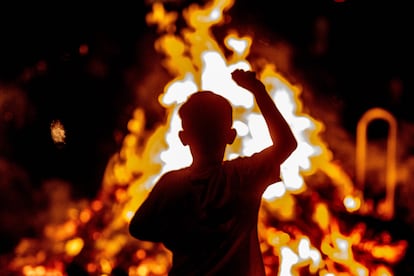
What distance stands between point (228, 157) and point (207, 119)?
406 centimetres

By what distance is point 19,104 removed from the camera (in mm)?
8852

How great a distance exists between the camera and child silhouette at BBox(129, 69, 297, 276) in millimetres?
2154

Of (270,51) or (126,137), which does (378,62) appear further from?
(126,137)

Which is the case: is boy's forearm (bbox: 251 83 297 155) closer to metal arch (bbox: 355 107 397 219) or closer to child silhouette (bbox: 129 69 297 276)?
child silhouette (bbox: 129 69 297 276)

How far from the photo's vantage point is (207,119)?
217 centimetres

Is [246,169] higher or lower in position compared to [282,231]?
lower

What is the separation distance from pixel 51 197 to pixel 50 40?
5.54ft

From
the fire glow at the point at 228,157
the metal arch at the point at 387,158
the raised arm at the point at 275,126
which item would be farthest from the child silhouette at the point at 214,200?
the metal arch at the point at 387,158

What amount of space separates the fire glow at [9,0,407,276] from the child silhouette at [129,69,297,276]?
3.40m

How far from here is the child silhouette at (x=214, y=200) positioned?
2.15m

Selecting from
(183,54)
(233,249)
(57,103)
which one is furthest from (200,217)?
(57,103)

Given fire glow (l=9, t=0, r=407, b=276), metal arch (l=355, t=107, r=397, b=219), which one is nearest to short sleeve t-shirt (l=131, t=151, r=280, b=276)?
fire glow (l=9, t=0, r=407, b=276)

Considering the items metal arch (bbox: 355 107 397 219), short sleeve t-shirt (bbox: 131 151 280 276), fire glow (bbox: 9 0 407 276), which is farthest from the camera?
metal arch (bbox: 355 107 397 219)

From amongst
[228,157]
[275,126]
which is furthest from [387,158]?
[275,126]
